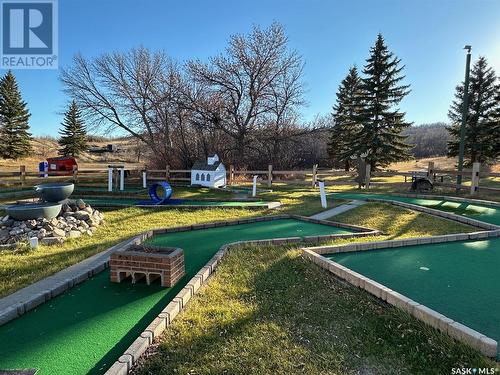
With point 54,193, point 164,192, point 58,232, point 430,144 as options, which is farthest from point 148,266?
point 430,144

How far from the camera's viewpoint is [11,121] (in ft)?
111

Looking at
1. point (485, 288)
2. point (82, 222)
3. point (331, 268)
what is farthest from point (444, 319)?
point (82, 222)

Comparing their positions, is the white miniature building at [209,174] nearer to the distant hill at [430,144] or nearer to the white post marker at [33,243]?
the white post marker at [33,243]

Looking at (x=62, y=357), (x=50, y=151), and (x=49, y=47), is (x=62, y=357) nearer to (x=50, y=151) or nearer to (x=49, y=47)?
(x=49, y=47)

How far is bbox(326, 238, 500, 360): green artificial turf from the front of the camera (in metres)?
3.07

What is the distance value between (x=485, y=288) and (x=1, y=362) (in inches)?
187

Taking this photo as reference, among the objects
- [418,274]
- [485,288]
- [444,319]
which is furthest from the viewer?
[418,274]

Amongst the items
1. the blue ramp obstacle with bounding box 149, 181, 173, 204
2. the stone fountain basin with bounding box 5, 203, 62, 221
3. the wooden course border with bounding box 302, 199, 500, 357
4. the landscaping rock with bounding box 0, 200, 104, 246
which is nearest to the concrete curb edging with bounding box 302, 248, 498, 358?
the wooden course border with bounding box 302, 199, 500, 357

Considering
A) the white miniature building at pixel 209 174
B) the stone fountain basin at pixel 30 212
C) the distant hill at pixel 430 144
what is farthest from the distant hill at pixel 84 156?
the distant hill at pixel 430 144

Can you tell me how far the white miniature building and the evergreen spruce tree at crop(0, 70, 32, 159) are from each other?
28.4m

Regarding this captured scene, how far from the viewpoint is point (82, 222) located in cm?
731

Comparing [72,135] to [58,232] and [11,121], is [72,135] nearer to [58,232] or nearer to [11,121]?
[11,121]

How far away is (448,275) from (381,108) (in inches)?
778

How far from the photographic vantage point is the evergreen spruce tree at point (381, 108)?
21.6 meters
